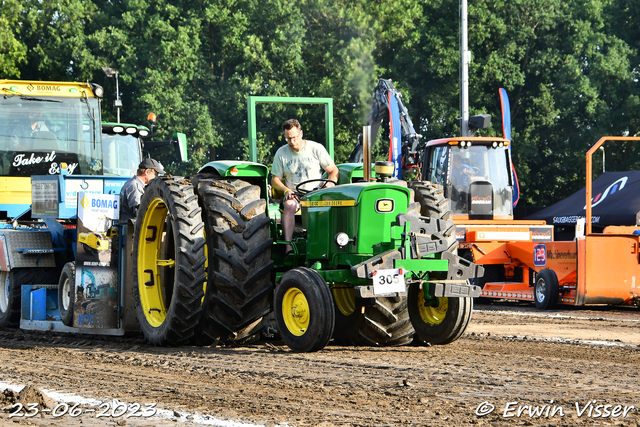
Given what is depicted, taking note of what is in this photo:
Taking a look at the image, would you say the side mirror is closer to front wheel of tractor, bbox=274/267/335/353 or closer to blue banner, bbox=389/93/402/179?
blue banner, bbox=389/93/402/179

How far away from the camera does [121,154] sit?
579 inches

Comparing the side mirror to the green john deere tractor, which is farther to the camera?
the side mirror

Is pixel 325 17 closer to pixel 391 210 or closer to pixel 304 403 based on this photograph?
pixel 391 210

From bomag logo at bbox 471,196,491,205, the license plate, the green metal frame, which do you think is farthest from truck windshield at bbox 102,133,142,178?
the license plate

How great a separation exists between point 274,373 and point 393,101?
1503cm

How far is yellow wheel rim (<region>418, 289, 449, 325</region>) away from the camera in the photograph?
7.49m

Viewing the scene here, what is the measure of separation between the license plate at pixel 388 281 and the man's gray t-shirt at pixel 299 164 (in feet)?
6.18

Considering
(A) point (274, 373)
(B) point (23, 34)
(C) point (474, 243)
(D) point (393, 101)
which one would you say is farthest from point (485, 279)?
(B) point (23, 34)

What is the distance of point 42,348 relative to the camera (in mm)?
8023

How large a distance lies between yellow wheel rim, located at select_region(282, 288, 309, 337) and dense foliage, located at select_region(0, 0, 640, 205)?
77.5ft

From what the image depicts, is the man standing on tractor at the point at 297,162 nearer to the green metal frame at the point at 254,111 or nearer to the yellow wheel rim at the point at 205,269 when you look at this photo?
the green metal frame at the point at 254,111

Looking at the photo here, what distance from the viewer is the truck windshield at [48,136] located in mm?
12953

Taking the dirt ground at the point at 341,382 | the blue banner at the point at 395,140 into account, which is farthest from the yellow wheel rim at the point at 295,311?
the blue banner at the point at 395,140

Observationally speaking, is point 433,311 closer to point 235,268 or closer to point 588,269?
point 235,268
